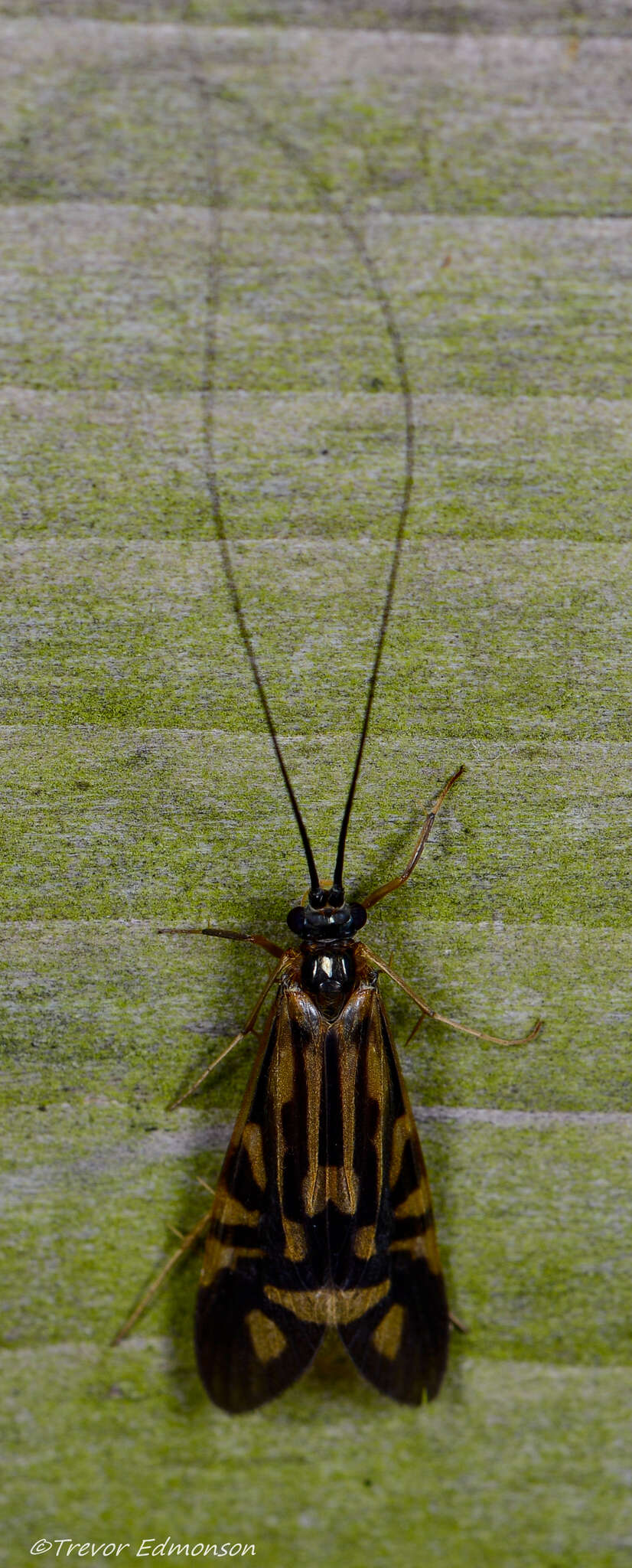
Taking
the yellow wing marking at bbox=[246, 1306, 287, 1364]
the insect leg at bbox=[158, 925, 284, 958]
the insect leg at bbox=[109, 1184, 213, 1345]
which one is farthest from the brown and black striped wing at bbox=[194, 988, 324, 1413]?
the insect leg at bbox=[158, 925, 284, 958]

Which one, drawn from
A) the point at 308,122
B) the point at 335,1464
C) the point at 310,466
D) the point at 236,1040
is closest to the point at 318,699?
the point at 310,466

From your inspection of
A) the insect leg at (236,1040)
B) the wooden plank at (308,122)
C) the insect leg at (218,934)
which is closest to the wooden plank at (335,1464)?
→ the insect leg at (236,1040)

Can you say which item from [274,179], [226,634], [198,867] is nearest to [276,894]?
[198,867]

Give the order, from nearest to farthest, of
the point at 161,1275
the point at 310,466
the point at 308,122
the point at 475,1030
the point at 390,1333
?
the point at 390,1333 → the point at 161,1275 → the point at 475,1030 → the point at 310,466 → the point at 308,122

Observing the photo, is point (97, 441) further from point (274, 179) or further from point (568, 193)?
point (568, 193)

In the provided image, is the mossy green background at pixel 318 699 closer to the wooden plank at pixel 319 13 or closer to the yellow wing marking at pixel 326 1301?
the wooden plank at pixel 319 13

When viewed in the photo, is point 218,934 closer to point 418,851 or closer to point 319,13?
point 418,851
